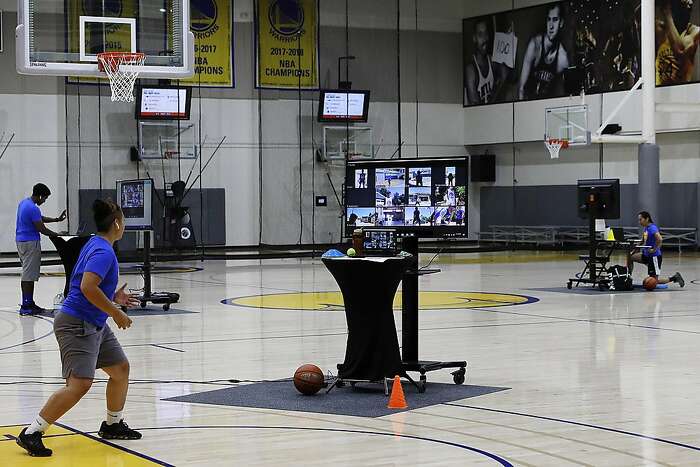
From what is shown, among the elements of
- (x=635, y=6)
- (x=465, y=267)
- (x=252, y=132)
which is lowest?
(x=465, y=267)

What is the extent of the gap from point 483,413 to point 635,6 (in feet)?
87.6

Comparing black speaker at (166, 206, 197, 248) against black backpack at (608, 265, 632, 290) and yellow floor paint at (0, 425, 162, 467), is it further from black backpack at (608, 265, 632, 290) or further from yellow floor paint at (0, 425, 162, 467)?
yellow floor paint at (0, 425, 162, 467)

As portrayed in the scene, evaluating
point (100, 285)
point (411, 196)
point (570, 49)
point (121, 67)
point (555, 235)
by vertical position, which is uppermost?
point (570, 49)

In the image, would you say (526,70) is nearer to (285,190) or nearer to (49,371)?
(285,190)

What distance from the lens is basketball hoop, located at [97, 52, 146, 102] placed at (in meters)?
23.1

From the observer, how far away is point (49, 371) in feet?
36.2

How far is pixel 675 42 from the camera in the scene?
32406 millimetres

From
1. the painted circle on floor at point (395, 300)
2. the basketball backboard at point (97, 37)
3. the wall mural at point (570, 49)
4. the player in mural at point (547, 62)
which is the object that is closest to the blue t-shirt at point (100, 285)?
the painted circle on floor at point (395, 300)

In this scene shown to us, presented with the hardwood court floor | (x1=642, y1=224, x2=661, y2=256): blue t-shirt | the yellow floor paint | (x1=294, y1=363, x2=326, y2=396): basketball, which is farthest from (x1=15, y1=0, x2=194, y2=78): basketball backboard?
the yellow floor paint

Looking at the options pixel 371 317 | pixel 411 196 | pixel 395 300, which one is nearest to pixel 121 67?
pixel 395 300

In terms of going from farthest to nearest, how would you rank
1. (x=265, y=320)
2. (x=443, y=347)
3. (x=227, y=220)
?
(x=227, y=220) < (x=265, y=320) < (x=443, y=347)

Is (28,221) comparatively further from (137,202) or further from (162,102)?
(162,102)

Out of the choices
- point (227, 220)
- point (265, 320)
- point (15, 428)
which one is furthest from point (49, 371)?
point (227, 220)

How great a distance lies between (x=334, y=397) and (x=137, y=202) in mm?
9523
